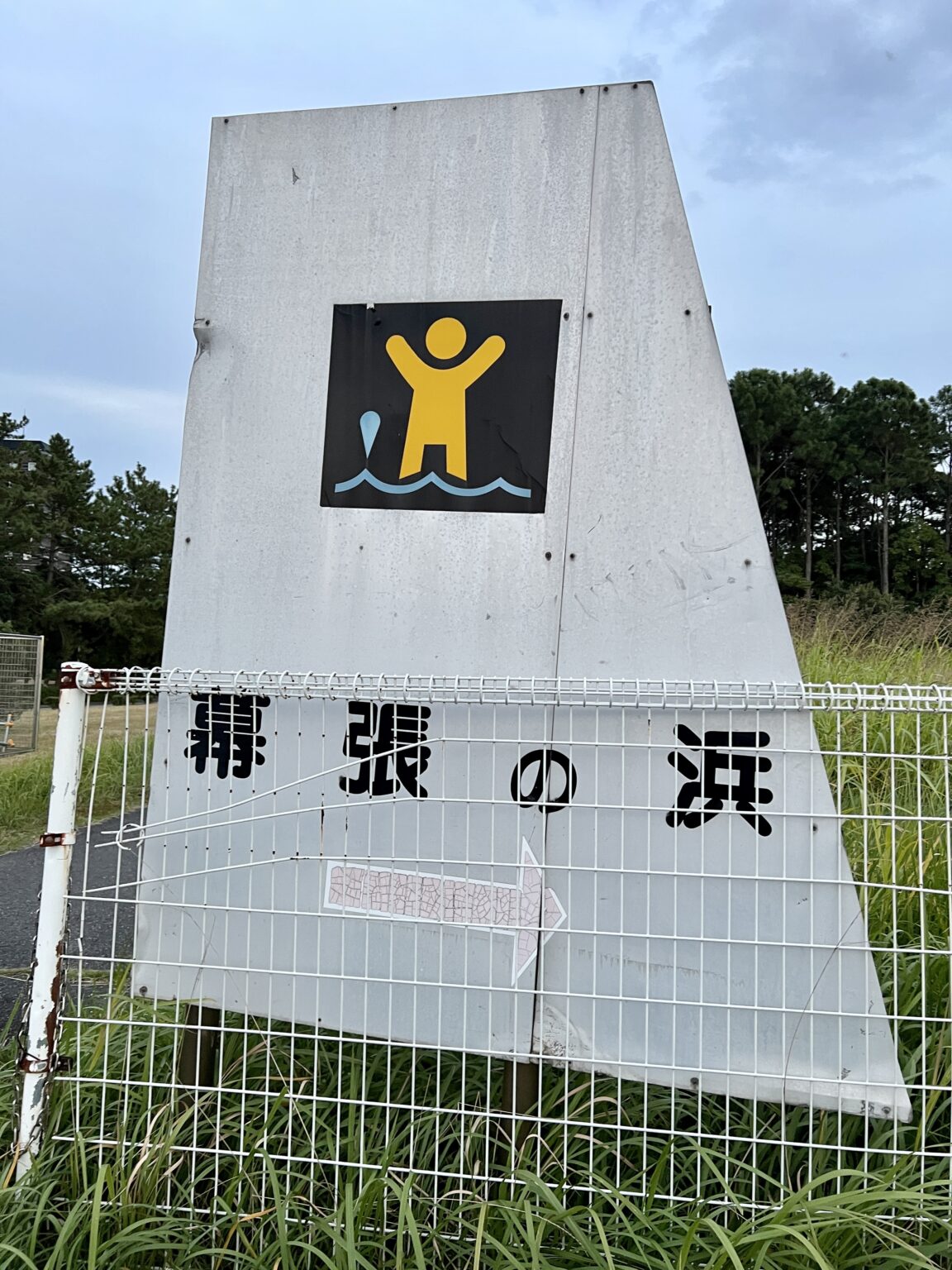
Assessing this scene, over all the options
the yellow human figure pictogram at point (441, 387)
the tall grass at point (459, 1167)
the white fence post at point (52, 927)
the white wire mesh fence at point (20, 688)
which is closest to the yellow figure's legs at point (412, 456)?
the yellow human figure pictogram at point (441, 387)

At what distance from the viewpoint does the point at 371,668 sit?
2.48m

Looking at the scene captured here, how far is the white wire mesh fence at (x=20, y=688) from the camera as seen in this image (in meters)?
10.9

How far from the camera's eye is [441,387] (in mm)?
2461

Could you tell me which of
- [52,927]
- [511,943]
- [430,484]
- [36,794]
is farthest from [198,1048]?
[36,794]

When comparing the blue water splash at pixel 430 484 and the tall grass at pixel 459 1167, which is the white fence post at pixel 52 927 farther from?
the blue water splash at pixel 430 484

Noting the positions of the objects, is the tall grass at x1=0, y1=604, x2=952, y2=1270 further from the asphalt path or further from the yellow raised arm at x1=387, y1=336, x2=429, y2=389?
the yellow raised arm at x1=387, y1=336, x2=429, y2=389

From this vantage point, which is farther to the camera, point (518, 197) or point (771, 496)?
point (771, 496)

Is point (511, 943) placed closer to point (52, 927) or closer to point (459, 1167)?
point (459, 1167)

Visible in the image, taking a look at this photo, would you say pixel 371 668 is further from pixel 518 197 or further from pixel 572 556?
pixel 518 197

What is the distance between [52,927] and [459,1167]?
1.15 metres

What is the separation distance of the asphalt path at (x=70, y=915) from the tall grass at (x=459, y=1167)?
0.67 metres

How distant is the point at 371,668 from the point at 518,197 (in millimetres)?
1344

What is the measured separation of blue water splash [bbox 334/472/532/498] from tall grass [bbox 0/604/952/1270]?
1079 millimetres

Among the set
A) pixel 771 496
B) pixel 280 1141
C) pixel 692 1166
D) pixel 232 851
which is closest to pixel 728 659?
pixel 692 1166
